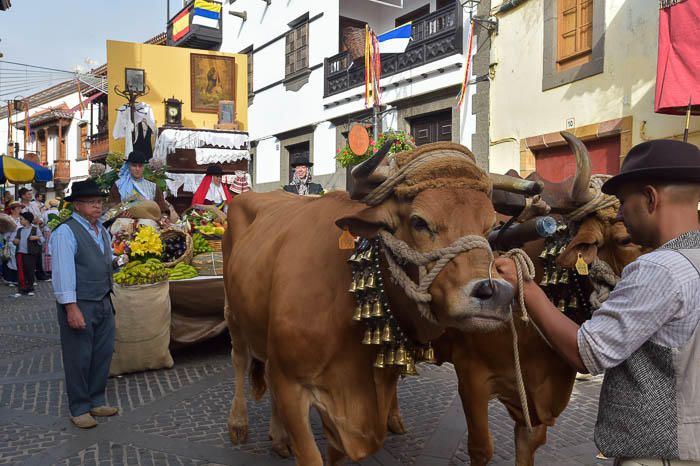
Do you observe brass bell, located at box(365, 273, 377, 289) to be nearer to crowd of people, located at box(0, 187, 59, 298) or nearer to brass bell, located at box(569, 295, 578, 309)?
brass bell, located at box(569, 295, 578, 309)

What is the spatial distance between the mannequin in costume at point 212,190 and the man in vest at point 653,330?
9226 mm

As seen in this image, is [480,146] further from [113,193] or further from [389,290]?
[389,290]

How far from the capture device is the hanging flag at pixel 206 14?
23.1m

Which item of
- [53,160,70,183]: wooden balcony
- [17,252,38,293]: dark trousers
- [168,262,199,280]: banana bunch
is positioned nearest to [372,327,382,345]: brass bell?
[168,262,199,280]: banana bunch

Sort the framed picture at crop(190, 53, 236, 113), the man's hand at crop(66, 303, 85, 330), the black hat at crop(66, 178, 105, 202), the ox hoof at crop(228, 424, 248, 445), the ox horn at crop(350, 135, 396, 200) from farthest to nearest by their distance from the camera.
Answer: the framed picture at crop(190, 53, 236, 113)
the black hat at crop(66, 178, 105, 202)
the man's hand at crop(66, 303, 85, 330)
the ox hoof at crop(228, 424, 248, 445)
the ox horn at crop(350, 135, 396, 200)

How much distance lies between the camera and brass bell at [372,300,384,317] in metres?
2.43

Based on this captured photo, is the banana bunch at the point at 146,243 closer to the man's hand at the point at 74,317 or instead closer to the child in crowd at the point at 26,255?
the man's hand at the point at 74,317

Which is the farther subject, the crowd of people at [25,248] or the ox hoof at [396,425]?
the crowd of people at [25,248]

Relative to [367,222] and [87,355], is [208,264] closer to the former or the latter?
[87,355]

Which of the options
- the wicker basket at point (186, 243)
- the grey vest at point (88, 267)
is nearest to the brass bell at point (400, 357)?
the grey vest at point (88, 267)

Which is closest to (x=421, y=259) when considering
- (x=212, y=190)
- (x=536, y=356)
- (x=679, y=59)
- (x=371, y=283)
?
(x=371, y=283)

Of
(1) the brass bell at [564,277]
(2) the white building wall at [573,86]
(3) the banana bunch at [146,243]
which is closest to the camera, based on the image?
(1) the brass bell at [564,277]

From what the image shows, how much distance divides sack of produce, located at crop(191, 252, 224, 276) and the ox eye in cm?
497

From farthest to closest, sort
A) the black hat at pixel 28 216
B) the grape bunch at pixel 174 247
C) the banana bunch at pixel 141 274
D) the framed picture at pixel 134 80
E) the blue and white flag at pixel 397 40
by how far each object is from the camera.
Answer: the framed picture at pixel 134 80
the blue and white flag at pixel 397 40
the black hat at pixel 28 216
the grape bunch at pixel 174 247
the banana bunch at pixel 141 274
